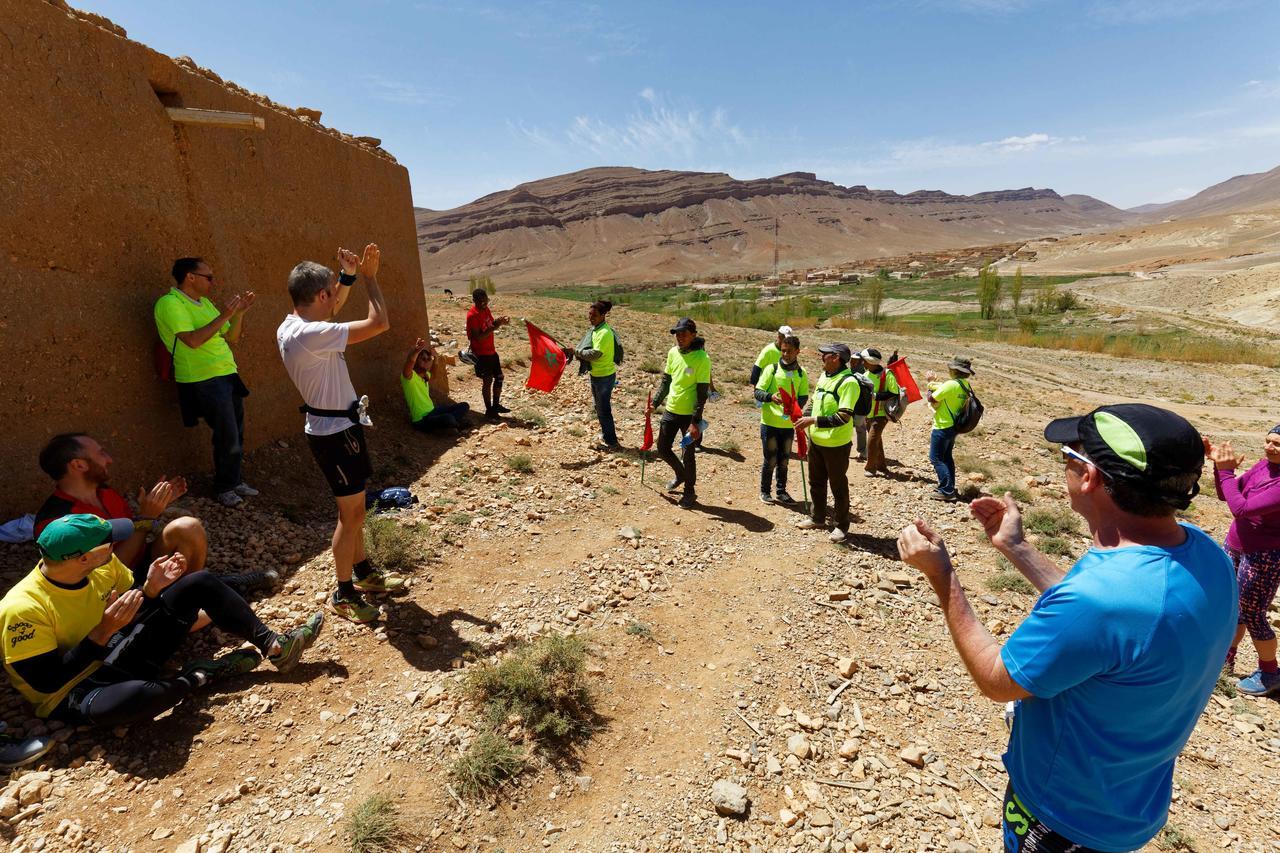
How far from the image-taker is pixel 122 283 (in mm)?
4418

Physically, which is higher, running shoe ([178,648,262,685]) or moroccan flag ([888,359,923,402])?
moroccan flag ([888,359,923,402])

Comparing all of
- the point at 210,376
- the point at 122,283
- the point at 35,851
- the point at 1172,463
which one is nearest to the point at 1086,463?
the point at 1172,463

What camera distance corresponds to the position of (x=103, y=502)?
136 inches

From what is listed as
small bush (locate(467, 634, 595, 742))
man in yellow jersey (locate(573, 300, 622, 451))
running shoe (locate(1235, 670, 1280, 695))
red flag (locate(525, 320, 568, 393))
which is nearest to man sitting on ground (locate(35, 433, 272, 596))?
small bush (locate(467, 634, 595, 742))

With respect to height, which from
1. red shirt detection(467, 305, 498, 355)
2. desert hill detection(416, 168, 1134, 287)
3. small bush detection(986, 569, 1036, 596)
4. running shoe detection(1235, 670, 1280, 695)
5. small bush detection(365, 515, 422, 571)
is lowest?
running shoe detection(1235, 670, 1280, 695)

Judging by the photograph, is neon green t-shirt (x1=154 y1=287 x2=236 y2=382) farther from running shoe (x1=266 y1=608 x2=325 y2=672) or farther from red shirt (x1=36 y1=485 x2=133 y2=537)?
running shoe (x1=266 y1=608 x2=325 y2=672)

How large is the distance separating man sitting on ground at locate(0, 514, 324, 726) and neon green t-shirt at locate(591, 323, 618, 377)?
197 inches

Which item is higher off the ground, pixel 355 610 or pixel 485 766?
pixel 355 610

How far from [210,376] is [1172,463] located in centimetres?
573

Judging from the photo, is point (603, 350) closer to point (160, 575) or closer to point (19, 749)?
point (160, 575)

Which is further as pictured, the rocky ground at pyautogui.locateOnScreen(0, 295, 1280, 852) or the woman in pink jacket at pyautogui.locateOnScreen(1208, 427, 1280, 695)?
the woman in pink jacket at pyautogui.locateOnScreen(1208, 427, 1280, 695)

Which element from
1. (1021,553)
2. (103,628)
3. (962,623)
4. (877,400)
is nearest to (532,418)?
(877,400)

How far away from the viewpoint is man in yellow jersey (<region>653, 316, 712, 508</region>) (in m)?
6.55

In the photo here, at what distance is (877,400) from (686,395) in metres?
3.16
